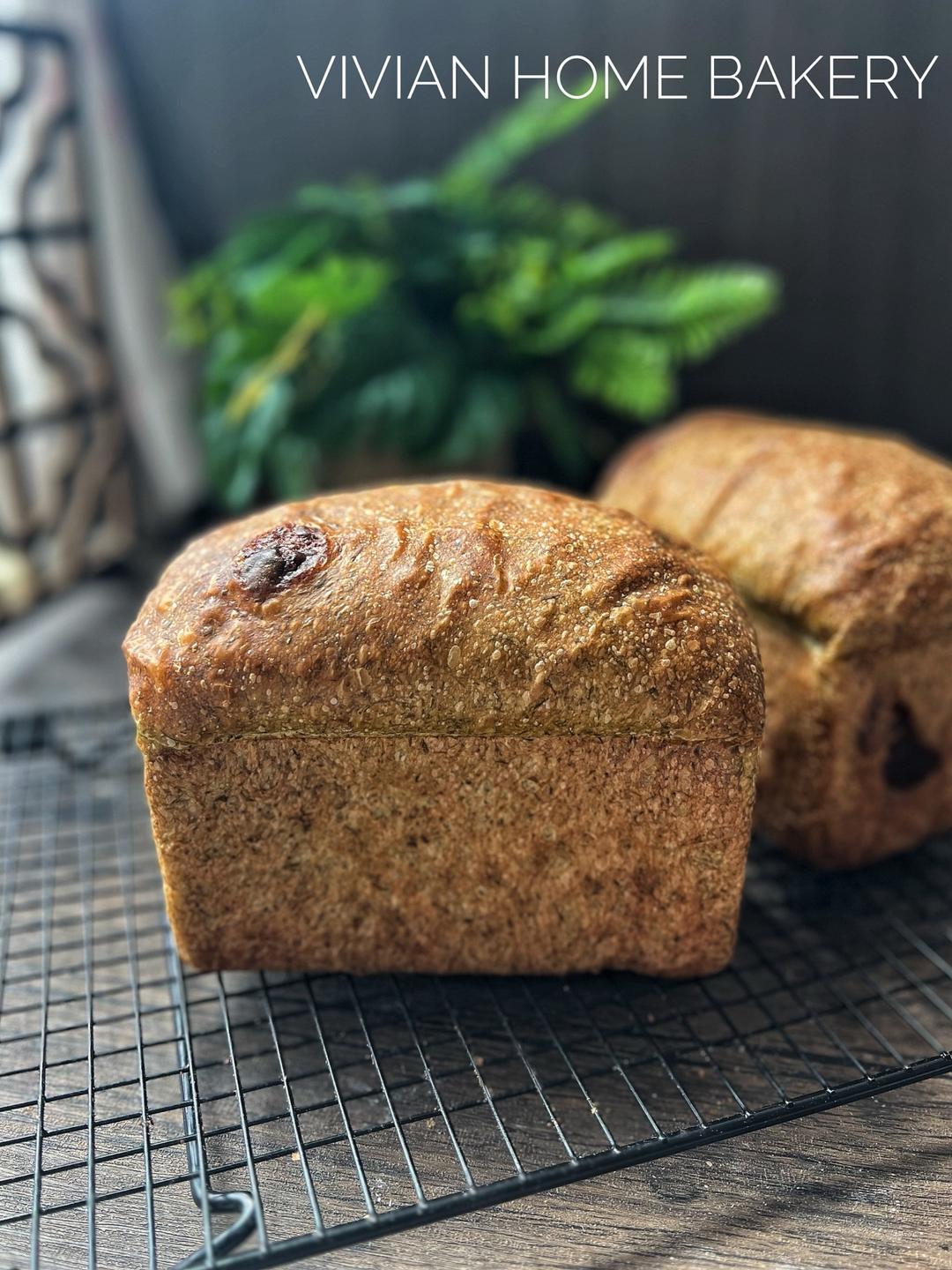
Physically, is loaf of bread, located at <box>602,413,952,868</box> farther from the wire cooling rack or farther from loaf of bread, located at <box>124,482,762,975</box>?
loaf of bread, located at <box>124,482,762,975</box>

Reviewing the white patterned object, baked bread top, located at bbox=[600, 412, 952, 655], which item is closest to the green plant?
the white patterned object

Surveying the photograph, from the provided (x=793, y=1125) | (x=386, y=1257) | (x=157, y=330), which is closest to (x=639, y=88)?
(x=157, y=330)

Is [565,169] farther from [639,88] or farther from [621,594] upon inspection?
[621,594]

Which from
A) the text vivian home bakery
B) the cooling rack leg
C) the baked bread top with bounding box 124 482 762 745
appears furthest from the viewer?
the text vivian home bakery

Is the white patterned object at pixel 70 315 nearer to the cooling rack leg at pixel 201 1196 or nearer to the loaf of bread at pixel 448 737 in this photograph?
the loaf of bread at pixel 448 737

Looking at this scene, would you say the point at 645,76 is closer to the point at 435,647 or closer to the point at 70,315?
the point at 70,315

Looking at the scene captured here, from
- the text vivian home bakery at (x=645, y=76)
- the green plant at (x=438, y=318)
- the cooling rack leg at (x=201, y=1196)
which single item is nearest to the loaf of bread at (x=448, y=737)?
the cooling rack leg at (x=201, y=1196)

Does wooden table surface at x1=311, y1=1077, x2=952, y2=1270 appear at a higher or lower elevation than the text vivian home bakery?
lower
